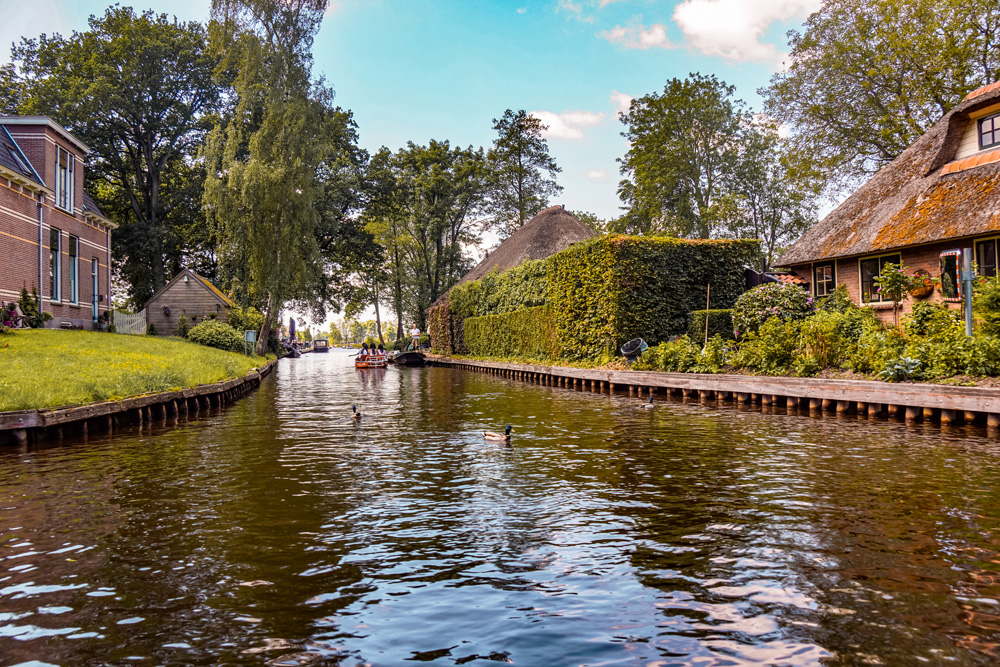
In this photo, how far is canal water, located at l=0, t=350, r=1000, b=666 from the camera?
3887 mm

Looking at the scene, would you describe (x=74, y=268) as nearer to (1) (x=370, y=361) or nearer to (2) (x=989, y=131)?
(1) (x=370, y=361)

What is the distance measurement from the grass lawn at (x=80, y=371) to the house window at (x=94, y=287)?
302 inches

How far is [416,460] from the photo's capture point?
32.1ft

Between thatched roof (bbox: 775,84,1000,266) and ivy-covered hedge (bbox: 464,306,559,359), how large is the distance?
35.1 feet

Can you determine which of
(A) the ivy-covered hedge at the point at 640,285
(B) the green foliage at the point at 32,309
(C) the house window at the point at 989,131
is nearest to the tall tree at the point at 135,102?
(B) the green foliage at the point at 32,309

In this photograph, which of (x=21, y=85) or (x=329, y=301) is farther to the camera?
(x=329, y=301)

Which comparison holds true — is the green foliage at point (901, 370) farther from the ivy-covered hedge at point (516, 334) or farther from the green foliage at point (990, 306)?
the ivy-covered hedge at point (516, 334)

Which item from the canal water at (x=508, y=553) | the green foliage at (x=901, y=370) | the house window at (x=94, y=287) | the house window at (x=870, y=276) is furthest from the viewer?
the house window at (x=94, y=287)

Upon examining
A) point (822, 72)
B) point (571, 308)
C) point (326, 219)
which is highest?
point (822, 72)

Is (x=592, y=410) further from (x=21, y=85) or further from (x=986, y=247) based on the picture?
(x=21, y=85)

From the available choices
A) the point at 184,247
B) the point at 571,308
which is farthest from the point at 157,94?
the point at 571,308

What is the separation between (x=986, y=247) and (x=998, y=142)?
415 cm

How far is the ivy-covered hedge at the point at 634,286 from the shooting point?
2386 cm

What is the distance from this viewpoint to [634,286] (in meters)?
23.9
